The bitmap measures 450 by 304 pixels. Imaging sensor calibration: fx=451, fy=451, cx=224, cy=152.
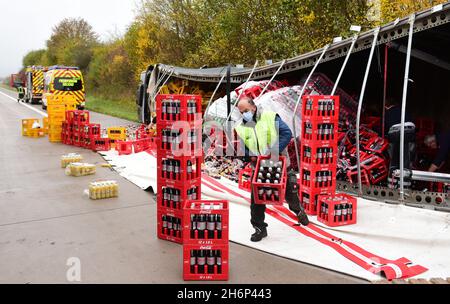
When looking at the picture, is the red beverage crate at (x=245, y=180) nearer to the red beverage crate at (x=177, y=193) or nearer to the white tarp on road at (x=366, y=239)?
the white tarp on road at (x=366, y=239)

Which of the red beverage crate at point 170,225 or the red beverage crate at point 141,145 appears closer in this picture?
the red beverage crate at point 170,225

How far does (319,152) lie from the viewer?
25.2 feet

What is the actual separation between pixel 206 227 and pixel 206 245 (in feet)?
0.70

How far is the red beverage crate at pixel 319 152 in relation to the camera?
25.1 feet

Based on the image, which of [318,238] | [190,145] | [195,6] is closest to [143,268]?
[190,145]

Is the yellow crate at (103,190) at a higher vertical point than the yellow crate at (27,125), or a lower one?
lower

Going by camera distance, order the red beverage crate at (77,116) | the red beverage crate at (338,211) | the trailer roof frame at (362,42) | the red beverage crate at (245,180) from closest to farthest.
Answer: the red beverage crate at (338,211)
the trailer roof frame at (362,42)
the red beverage crate at (245,180)
the red beverage crate at (77,116)

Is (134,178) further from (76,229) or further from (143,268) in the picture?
(143,268)

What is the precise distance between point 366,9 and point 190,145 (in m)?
12.6

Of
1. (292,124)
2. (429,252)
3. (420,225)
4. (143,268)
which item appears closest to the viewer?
(143,268)

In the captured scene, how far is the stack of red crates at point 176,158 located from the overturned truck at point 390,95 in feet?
11.0

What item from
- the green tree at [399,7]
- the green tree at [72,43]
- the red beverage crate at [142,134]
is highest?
the green tree at [72,43]

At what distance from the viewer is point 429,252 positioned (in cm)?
610

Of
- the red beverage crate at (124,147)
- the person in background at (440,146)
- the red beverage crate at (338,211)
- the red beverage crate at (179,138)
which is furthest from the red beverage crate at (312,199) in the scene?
the red beverage crate at (124,147)
